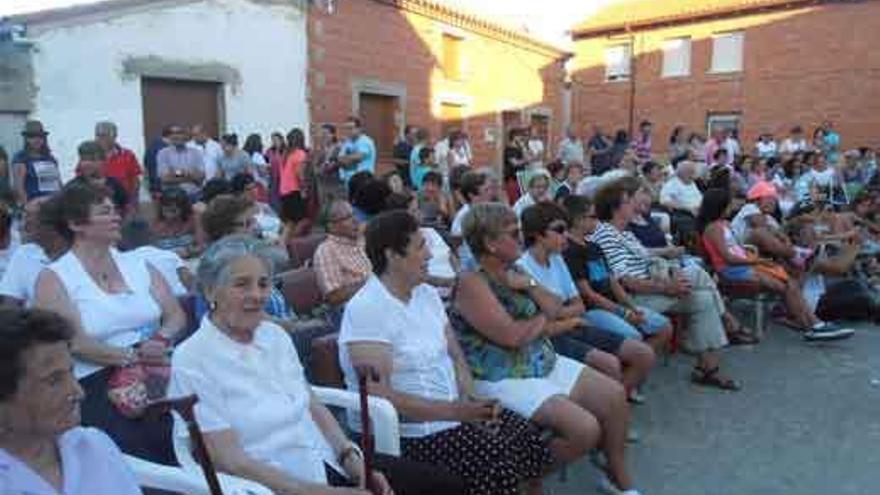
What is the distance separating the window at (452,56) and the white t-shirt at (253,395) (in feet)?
46.5

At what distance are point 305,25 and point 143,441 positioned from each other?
35.7 ft

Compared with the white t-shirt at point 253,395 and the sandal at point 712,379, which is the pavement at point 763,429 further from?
the white t-shirt at point 253,395

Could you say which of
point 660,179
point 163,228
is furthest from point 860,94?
point 163,228

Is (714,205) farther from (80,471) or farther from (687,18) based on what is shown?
(687,18)

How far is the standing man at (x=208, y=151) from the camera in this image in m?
9.27

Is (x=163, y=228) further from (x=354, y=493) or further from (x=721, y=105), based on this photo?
(x=721, y=105)

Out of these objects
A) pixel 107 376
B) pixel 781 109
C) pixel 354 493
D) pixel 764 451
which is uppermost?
pixel 781 109

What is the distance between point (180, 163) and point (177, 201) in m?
4.32

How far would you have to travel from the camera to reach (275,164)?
33.6 ft

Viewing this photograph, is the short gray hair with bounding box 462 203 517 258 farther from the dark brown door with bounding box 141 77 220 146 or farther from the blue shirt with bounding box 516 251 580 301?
the dark brown door with bounding box 141 77 220 146

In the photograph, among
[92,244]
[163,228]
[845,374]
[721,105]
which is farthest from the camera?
[721,105]

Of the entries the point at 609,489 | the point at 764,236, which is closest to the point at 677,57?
the point at 764,236

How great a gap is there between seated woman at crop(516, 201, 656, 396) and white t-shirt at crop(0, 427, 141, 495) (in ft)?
7.32

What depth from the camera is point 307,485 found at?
221cm
